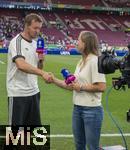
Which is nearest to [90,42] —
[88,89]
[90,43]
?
[90,43]

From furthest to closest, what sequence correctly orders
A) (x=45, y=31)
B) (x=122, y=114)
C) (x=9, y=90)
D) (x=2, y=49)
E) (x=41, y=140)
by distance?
(x=45, y=31) < (x=2, y=49) < (x=122, y=114) < (x=41, y=140) < (x=9, y=90)

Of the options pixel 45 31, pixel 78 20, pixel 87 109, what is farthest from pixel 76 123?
pixel 78 20

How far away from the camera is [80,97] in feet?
19.7

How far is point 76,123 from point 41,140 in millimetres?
2054

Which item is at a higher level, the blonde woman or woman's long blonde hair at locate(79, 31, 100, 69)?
woman's long blonde hair at locate(79, 31, 100, 69)

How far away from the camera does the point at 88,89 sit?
5.86 metres

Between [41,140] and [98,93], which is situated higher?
[98,93]

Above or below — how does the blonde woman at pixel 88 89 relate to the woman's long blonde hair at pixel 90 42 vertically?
below

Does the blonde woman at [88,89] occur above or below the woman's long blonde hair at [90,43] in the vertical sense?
below

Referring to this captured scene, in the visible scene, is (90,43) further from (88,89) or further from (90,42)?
(88,89)

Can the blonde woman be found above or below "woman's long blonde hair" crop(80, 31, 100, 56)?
below

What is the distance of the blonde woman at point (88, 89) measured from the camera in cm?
586

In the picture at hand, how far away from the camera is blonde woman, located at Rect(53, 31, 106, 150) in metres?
5.86

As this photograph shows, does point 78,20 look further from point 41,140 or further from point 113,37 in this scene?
point 41,140
